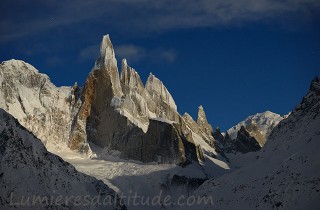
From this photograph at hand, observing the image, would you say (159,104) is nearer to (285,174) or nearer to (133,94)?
(133,94)

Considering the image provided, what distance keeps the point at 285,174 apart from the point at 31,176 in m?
31.9

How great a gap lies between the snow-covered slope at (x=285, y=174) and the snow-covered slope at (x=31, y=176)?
18.8 meters

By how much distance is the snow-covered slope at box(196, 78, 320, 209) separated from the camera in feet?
252

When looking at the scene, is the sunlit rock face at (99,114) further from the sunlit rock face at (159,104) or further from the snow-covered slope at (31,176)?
the snow-covered slope at (31,176)

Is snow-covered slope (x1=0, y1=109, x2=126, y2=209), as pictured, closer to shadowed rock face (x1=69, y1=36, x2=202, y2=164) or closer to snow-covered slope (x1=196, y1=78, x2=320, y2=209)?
snow-covered slope (x1=196, y1=78, x2=320, y2=209)

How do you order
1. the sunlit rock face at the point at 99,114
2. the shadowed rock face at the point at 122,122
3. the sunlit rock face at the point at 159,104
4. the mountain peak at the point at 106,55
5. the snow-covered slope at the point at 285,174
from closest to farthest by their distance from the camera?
the snow-covered slope at the point at 285,174, the shadowed rock face at the point at 122,122, the sunlit rock face at the point at 99,114, the mountain peak at the point at 106,55, the sunlit rock face at the point at 159,104

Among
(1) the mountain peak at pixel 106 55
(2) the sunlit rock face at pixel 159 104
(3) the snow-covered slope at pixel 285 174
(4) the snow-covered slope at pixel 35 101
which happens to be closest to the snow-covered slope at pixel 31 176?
(3) the snow-covered slope at pixel 285 174

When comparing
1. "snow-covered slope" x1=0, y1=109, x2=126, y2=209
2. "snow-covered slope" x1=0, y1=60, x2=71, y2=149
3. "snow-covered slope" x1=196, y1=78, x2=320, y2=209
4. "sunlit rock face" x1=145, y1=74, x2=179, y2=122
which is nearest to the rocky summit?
"snow-covered slope" x1=0, y1=60, x2=71, y2=149

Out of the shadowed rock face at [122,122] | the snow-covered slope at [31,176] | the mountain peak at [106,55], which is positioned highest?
the mountain peak at [106,55]

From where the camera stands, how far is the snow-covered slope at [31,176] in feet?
267

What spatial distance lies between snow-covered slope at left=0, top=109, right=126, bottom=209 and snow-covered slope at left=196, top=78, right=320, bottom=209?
18.8 metres

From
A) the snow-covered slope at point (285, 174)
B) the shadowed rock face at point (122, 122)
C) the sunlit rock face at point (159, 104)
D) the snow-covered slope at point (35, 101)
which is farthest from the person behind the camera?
the sunlit rock face at point (159, 104)

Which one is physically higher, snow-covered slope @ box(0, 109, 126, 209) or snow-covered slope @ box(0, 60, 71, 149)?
snow-covered slope @ box(0, 60, 71, 149)

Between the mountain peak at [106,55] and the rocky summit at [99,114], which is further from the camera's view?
the mountain peak at [106,55]
